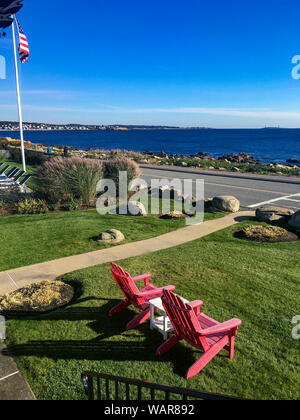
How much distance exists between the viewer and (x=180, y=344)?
4984 millimetres

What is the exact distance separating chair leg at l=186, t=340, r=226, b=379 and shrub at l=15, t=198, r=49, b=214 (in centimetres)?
995

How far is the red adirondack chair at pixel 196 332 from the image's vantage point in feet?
13.9

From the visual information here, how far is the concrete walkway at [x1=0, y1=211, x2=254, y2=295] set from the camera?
712cm

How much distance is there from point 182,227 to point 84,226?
3.38 meters

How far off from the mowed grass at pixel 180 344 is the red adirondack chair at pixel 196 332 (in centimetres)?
15

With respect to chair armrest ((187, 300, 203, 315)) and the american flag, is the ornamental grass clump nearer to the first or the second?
chair armrest ((187, 300, 203, 315))

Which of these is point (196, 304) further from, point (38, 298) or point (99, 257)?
point (99, 257)

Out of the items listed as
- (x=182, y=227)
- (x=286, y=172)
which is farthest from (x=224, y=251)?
(x=286, y=172)

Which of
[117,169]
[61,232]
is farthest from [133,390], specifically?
[117,169]

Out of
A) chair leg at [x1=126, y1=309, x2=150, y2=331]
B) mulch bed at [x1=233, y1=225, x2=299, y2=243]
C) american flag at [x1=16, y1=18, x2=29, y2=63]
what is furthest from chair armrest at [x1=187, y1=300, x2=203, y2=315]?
american flag at [x1=16, y1=18, x2=29, y2=63]

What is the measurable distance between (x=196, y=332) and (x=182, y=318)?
0.26 m

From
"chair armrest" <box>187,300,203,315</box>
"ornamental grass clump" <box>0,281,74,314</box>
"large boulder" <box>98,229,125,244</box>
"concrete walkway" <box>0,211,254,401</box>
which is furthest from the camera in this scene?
"large boulder" <box>98,229,125,244</box>

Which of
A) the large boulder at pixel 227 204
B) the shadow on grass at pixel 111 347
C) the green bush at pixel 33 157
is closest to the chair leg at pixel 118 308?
the shadow on grass at pixel 111 347
